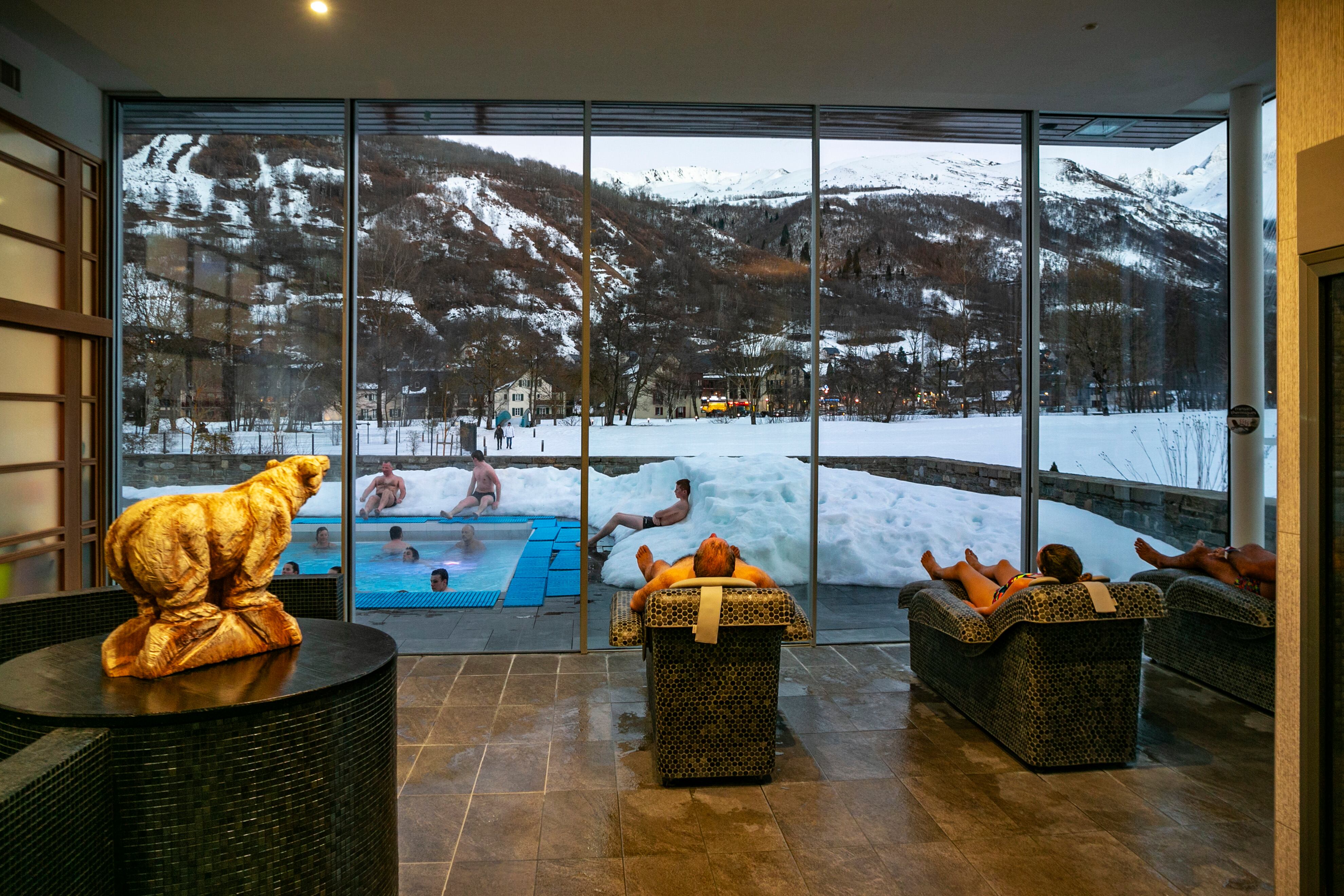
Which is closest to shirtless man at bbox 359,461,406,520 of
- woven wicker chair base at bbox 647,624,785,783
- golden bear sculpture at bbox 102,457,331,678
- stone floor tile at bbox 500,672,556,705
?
stone floor tile at bbox 500,672,556,705

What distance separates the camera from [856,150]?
516cm

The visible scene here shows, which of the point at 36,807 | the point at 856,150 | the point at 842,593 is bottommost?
the point at 842,593

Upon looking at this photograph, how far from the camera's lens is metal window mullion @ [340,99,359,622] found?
16.1ft

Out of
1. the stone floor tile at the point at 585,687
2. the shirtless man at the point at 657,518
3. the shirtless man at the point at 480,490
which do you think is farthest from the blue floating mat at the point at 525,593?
the stone floor tile at the point at 585,687

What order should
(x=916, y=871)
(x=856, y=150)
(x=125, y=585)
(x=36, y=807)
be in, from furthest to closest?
(x=856, y=150) < (x=916, y=871) < (x=125, y=585) < (x=36, y=807)

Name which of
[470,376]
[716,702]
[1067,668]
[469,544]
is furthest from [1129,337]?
[469,544]

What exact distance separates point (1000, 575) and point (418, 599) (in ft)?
11.4

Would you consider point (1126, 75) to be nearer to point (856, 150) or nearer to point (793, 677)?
point (856, 150)

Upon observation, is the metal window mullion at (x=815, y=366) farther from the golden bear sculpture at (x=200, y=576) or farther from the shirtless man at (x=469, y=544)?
the golden bear sculpture at (x=200, y=576)

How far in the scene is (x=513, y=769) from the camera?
3252mm

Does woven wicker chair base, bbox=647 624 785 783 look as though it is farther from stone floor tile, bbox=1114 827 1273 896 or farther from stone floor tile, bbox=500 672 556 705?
stone floor tile, bbox=1114 827 1273 896

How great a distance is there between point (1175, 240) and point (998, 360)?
139 cm

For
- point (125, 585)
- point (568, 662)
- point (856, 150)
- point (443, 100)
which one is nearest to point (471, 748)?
point (568, 662)

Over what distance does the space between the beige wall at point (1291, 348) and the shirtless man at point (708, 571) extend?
1.67m
